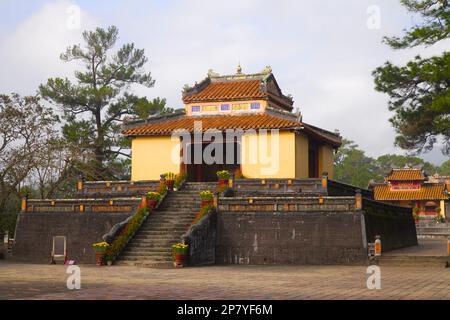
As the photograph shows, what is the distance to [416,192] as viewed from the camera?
53.3 m

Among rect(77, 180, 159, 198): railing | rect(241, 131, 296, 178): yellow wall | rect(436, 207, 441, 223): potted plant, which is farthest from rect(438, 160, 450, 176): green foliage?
rect(77, 180, 159, 198): railing

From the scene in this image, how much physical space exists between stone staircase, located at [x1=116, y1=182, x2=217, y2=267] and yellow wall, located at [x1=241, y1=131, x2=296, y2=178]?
2.40 m

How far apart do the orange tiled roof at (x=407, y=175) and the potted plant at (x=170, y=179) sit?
101 ft

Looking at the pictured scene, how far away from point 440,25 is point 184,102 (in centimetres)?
1312

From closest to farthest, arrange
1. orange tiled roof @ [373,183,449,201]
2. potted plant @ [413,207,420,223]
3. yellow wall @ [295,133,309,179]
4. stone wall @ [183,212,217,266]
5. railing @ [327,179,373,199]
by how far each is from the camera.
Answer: stone wall @ [183,212,217,266], railing @ [327,179,373,199], yellow wall @ [295,133,309,179], potted plant @ [413,207,420,223], orange tiled roof @ [373,183,449,201]

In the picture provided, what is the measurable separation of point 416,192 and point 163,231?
36.1 m

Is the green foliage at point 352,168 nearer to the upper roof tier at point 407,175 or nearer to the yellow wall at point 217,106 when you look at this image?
the upper roof tier at point 407,175

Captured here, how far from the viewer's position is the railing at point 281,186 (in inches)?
965

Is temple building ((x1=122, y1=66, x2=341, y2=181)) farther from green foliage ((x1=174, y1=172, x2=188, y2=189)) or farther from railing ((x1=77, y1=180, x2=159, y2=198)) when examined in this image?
railing ((x1=77, y1=180, x2=159, y2=198))

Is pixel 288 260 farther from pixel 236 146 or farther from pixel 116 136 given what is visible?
pixel 116 136

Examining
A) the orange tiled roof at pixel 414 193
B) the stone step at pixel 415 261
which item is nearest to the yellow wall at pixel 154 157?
the stone step at pixel 415 261

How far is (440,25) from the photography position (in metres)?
21.1

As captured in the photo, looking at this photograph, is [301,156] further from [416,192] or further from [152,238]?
[416,192]

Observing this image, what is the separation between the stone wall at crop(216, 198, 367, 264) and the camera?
68.7 feet
